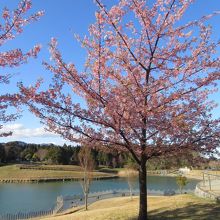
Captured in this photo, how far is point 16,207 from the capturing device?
4681cm

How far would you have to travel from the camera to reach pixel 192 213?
1307 centimetres

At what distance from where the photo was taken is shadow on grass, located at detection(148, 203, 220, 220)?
40.3ft

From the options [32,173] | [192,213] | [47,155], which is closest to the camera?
[192,213]

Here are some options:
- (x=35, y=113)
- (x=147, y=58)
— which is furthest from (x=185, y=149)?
(x=35, y=113)

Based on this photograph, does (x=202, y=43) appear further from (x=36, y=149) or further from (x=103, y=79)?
(x=36, y=149)

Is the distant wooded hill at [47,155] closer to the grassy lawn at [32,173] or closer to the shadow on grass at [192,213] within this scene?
the grassy lawn at [32,173]

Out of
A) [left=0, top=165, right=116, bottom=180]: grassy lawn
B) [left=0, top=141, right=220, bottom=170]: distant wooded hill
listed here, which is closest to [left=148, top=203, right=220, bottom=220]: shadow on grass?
[left=0, top=141, right=220, bottom=170]: distant wooded hill

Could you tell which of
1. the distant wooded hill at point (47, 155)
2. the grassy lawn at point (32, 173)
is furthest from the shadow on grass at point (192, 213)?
Answer: the grassy lawn at point (32, 173)

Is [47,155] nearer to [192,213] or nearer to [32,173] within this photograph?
[32,173]

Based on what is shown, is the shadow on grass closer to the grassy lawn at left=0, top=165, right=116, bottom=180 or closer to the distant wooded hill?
the distant wooded hill

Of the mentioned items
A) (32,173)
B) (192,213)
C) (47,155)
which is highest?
(47,155)

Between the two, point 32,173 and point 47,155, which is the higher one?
point 47,155

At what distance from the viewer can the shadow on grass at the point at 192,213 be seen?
1228cm

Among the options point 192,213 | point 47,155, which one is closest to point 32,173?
point 47,155
